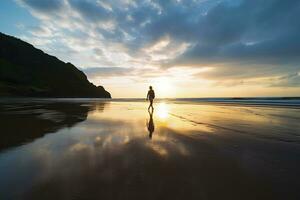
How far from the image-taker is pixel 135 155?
5969 mm

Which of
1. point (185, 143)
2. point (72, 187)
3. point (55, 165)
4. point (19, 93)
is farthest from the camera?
point (19, 93)

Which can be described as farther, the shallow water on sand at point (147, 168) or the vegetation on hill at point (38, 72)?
the vegetation on hill at point (38, 72)

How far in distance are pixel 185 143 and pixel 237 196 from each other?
402 cm

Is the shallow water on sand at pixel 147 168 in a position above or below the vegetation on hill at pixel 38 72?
below

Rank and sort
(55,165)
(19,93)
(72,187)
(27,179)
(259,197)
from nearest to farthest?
(259,197), (72,187), (27,179), (55,165), (19,93)

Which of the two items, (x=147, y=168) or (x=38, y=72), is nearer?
(x=147, y=168)

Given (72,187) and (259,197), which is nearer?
(259,197)

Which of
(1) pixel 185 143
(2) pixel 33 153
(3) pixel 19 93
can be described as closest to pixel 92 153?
(2) pixel 33 153

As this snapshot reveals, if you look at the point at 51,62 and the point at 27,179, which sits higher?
the point at 51,62

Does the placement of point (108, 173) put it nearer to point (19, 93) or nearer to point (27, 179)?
point (27, 179)

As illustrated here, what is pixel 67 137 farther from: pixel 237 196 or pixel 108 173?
pixel 237 196

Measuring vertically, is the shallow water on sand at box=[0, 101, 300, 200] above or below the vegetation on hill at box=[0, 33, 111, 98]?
below

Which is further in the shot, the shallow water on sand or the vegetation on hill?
the vegetation on hill

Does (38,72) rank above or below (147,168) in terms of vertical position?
above
